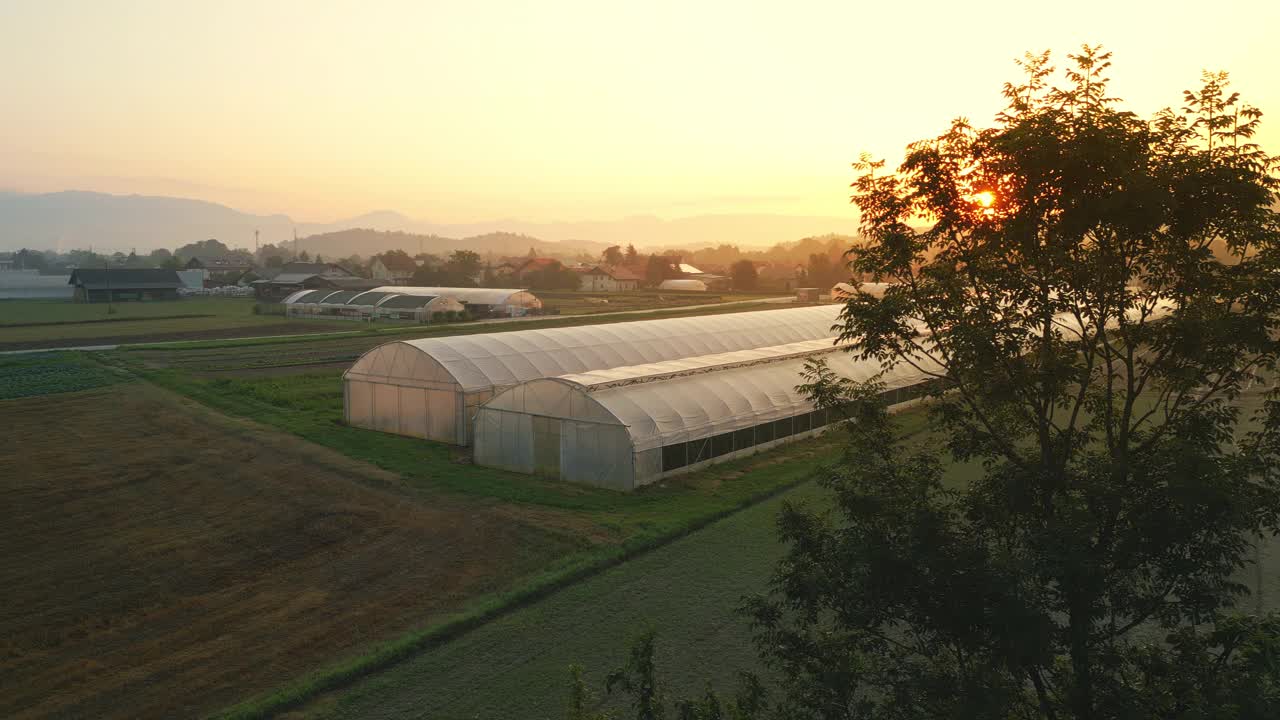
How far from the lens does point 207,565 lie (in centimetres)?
1997

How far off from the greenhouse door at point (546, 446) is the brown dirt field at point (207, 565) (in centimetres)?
344

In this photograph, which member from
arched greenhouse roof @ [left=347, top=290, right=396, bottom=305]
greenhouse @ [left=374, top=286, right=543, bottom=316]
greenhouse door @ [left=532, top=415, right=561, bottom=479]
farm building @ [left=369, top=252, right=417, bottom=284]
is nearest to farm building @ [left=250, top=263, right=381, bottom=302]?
arched greenhouse roof @ [left=347, top=290, right=396, bottom=305]

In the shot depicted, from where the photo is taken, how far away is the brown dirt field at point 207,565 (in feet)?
49.0

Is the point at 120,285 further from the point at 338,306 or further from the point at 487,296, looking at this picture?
the point at 487,296

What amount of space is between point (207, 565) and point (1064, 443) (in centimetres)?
1860

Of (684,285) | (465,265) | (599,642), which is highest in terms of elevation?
(465,265)

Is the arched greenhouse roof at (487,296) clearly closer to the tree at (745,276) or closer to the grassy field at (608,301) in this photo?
the grassy field at (608,301)

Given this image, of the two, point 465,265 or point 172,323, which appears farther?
point 465,265

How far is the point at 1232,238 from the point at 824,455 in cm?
2217

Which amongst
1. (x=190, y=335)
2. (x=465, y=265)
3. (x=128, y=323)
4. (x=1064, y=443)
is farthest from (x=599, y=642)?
(x=465, y=265)

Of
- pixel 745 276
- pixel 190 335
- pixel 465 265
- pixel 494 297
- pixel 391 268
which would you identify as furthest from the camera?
pixel 391 268

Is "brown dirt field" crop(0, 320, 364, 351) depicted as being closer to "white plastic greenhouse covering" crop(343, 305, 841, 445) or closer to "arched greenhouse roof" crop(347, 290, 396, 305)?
"arched greenhouse roof" crop(347, 290, 396, 305)

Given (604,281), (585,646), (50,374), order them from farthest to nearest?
(604,281), (50,374), (585,646)

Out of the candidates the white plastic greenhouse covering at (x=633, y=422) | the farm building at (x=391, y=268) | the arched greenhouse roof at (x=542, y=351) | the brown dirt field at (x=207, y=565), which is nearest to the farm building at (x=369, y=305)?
the arched greenhouse roof at (x=542, y=351)
